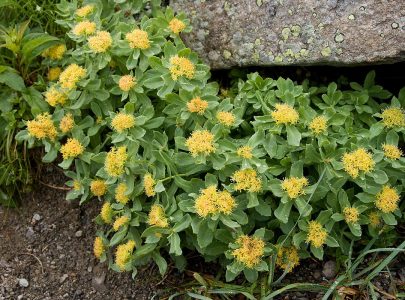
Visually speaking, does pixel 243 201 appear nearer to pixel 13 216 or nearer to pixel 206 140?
pixel 206 140

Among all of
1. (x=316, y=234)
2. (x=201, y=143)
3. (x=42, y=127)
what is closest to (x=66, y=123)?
(x=42, y=127)

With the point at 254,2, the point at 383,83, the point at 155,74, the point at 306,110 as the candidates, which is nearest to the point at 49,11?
the point at 155,74

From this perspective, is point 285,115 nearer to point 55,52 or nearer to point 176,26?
point 176,26

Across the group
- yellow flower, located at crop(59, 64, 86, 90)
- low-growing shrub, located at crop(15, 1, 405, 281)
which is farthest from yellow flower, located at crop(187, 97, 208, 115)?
yellow flower, located at crop(59, 64, 86, 90)

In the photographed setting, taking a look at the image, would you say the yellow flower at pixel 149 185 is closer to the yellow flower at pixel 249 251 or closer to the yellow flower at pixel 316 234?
the yellow flower at pixel 249 251

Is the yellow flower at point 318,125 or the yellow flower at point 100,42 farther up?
the yellow flower at point 100,42

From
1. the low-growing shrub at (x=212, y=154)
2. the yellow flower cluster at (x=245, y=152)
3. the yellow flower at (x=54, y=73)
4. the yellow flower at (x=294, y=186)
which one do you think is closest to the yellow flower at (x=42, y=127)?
the low-growing shrub at (x=212, y=154)
